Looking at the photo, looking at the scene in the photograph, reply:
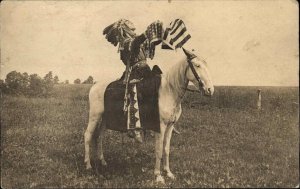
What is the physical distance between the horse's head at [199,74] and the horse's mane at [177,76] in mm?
75

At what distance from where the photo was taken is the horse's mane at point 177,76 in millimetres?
5742

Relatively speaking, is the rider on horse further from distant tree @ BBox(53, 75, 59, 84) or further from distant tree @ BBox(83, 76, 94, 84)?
distant tree @ BBox(53, 75, 59, 84)

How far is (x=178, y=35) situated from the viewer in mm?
5723

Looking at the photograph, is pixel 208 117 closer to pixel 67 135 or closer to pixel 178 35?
pixel 178 35

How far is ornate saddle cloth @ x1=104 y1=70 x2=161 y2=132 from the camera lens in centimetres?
587

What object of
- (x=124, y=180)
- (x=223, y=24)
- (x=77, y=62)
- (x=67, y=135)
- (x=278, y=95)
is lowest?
(x=124, y=180)

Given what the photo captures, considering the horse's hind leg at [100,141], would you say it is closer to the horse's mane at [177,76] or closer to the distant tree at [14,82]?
the horse's mane at [177,76]

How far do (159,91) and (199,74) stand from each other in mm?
578

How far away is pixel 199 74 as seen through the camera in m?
5.57

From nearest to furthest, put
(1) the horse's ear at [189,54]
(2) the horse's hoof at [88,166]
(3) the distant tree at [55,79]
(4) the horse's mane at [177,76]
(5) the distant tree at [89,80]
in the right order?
(1) the horse's ear at [189,54] → (4) the horse's mane at [177,76] → (2) the horse's hoof at [88,166] → (5) the distant tree at [89,80] → (3) the distant tree at [55,79]

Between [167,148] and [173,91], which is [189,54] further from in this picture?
[167,148]

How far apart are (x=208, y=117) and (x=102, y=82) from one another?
4.65 ft

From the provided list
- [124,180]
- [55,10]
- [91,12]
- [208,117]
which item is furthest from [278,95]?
[55,10]

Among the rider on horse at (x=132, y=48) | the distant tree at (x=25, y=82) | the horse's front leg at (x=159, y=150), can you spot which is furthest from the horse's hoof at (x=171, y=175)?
the distant tree at (x=25, y=82)
